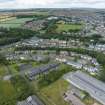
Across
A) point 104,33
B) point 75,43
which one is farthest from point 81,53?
point 104,33

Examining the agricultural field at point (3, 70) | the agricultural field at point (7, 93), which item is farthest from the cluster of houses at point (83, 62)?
the agricultural field at point (7, 93)

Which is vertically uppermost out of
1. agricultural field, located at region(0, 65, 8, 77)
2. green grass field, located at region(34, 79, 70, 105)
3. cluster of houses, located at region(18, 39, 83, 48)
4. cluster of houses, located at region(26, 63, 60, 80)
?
cluster of houses, located at region(26, 63, 60, 80)

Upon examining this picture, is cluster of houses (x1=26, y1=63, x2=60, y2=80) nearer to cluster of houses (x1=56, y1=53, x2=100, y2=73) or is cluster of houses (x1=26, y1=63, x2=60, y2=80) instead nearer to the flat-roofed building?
cluster of houses (x1=56, y1=53, x2=100, y2=73)

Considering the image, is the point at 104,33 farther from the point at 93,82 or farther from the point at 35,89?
the point at 35,89

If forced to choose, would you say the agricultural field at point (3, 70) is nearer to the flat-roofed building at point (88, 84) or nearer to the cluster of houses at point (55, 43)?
the flat-roofed building at point (88, 84)

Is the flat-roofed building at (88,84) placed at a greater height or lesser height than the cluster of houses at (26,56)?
greater

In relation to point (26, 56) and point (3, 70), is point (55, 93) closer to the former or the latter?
point (3, 70)

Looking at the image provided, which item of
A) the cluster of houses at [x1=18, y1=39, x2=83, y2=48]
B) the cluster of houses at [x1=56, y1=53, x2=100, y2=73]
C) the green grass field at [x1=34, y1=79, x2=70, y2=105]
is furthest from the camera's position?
the cluster of houses at [x1=18, y1=39, x2=83, y2=48]

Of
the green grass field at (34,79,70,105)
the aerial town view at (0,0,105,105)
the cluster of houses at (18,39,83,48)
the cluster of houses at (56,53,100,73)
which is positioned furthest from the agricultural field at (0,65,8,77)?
the cluster of houses at (18,39,83,48)
